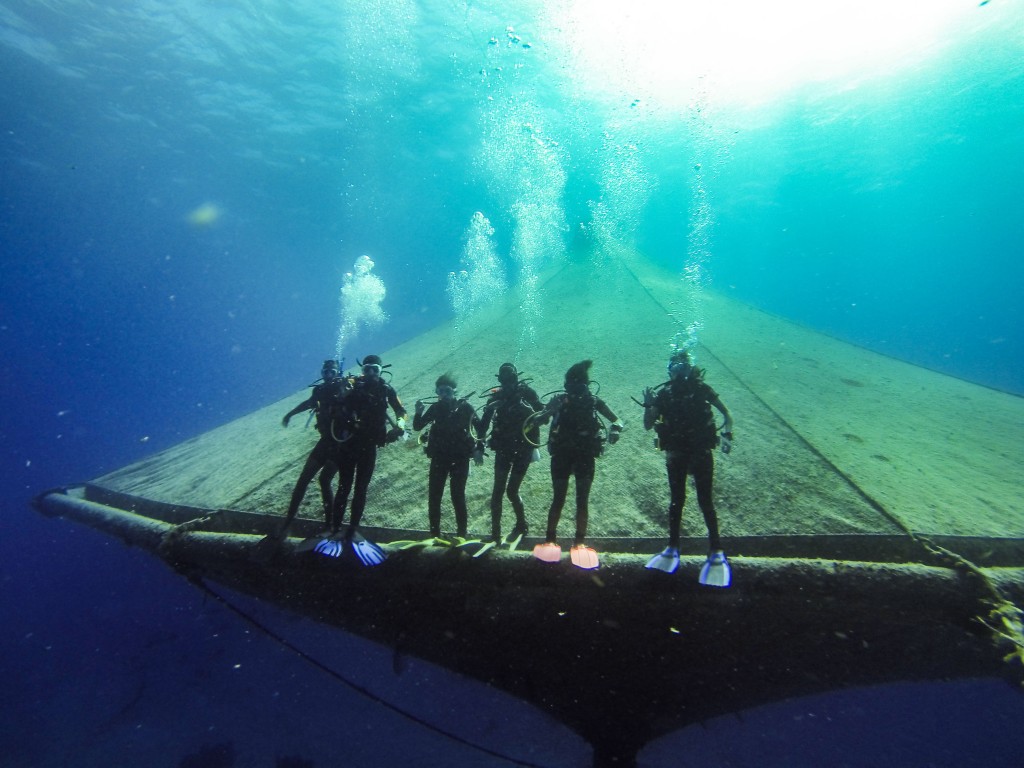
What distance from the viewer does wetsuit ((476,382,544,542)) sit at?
4672mm

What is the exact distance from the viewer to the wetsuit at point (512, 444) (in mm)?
4672

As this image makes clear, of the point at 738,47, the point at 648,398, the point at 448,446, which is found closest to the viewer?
the point at 648,398

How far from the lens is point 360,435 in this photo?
4.91 metres

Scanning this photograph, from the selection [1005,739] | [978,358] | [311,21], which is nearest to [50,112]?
[311,21]

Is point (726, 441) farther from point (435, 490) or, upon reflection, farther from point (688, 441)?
point (435, 490)

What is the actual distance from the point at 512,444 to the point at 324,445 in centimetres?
222

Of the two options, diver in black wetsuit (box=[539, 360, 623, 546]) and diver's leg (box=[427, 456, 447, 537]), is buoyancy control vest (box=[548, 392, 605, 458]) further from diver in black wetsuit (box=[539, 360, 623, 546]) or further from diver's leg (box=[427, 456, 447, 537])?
diver's leg (box=[427, 456, 447, 537])

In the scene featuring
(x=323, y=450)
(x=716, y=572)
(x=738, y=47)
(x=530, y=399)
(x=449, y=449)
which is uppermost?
(x=738, y=47)

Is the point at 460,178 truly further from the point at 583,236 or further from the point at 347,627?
the point at 347,627

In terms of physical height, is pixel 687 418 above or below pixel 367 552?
above

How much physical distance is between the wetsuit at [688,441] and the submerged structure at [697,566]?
23.5 inches

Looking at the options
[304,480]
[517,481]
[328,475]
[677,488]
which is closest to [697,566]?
[677,488]

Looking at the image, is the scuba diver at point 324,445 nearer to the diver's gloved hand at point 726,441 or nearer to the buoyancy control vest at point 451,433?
the buoyancy control vest at point 451,433

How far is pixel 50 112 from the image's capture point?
22.3 metres
